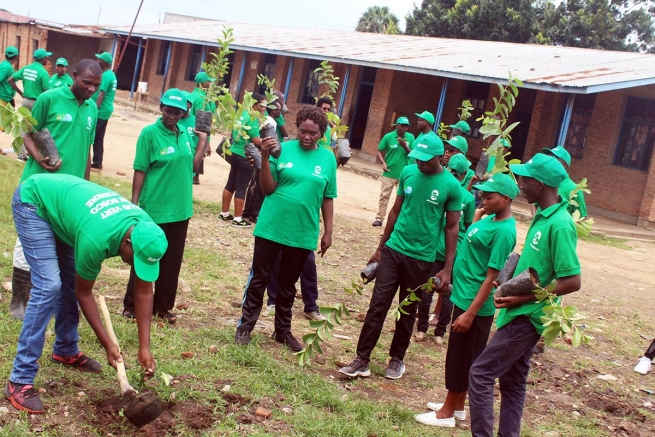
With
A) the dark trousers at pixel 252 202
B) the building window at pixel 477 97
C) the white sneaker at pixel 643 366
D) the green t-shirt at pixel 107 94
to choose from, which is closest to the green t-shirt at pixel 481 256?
the white sneaker at pixel 643 366

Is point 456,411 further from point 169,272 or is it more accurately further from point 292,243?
point 169,272

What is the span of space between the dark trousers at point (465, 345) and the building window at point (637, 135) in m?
14.7

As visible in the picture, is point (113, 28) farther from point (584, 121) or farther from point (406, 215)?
point (406, 215)

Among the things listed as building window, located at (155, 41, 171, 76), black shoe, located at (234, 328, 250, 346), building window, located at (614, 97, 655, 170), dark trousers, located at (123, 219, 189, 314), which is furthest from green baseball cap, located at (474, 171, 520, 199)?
building window, located at (155, 41, 171, 76)

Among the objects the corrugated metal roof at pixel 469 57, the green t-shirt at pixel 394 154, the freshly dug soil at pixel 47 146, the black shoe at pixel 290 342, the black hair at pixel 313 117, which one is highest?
the corrugated metal roof at pixel 469 57

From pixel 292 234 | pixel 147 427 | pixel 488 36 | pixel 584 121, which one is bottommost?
pixel 147 427

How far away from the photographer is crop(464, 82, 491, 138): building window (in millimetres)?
21953

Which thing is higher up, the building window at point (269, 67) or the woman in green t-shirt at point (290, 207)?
the building window at point (269, 67)

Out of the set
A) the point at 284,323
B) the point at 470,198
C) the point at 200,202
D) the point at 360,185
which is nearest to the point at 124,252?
the point at 284,323

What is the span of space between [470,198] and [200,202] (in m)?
5.49

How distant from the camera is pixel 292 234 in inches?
211

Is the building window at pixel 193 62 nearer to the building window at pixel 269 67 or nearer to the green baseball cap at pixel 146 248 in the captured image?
the building window at pixel 269 67

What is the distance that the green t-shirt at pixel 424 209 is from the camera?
17.4ft

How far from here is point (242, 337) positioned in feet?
17.9
